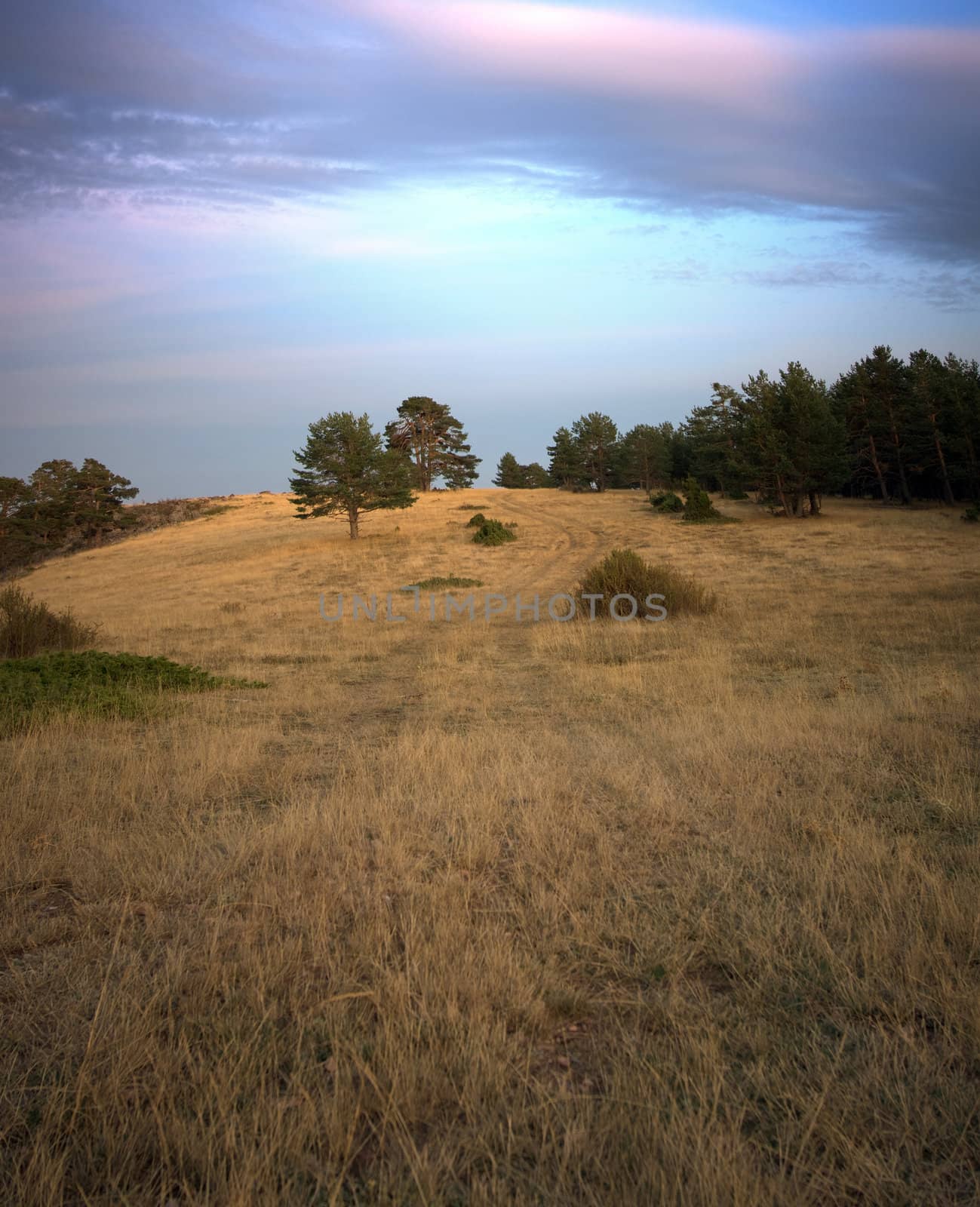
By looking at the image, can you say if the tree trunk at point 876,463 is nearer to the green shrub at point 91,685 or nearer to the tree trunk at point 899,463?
the tree trunk at point 899,463

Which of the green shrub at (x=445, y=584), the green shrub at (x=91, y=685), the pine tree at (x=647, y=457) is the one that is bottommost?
the green shrub at (x=445, y=584)

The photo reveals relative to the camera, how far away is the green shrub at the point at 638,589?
1602cm

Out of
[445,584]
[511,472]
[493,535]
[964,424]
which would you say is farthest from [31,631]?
[511,472]

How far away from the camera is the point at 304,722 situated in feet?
27.1

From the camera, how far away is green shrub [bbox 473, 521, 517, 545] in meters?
35.5

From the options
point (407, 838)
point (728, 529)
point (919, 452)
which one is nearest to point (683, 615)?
point (407, 838)

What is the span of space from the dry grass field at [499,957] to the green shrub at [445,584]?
638 inches

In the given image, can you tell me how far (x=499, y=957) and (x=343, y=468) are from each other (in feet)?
116

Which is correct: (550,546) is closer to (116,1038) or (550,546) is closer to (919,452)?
(919,452)

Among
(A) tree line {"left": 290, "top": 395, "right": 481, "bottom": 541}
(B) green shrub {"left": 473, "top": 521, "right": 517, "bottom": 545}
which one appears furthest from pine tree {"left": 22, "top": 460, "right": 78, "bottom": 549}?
(B) green shrub {"left": 473, "top": 521, "right": 517, "bottom": 545}

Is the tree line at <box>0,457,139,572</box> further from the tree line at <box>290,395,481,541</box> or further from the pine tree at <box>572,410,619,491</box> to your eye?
the pine tree at <box>572,410,619,491</box>

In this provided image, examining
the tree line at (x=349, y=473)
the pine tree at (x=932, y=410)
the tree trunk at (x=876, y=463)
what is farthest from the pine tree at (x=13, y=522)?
the pine tree at (x=932, y=410)

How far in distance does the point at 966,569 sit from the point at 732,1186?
24.9 m

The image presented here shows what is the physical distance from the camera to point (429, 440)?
69500 millimetres
